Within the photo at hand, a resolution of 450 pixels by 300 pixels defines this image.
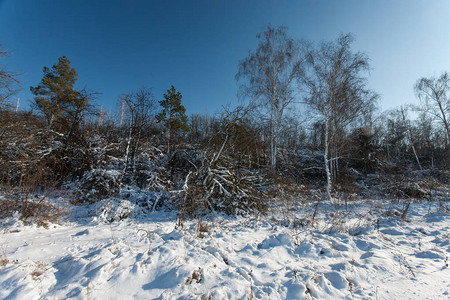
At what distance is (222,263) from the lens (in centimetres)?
272

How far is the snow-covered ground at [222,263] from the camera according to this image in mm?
2062

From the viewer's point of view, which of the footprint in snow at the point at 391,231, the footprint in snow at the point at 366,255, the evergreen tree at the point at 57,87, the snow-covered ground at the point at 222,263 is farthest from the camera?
the evergreen tree at the point at 57,87

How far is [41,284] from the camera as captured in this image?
2.01 meters

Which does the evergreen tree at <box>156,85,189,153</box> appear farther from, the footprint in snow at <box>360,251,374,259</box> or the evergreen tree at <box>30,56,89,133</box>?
the footprint in snow at <box>360,251,374,259</box>

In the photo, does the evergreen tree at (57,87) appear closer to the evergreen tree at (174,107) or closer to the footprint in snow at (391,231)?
the evergreen tree at (174,107)

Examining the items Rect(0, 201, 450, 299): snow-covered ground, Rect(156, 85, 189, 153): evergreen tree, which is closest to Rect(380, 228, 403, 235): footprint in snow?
Rect(0, 201, 450, 299): snow-covered ground

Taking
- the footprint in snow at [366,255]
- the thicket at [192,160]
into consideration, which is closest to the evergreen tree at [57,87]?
the thicket at [192,160]

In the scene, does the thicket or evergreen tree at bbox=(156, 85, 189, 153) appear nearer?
the thicket

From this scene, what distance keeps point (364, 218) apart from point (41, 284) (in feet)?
23.5

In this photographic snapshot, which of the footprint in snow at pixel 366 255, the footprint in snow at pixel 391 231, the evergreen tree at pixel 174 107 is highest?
the evergreen tree at pixel 174 107

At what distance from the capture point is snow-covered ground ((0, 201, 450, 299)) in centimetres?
206

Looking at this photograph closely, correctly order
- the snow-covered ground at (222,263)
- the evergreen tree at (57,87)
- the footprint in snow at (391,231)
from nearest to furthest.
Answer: the snow-covered ground at (222,263) → the footprint in snow at (391,231) → the evergreen tree at (57,87)

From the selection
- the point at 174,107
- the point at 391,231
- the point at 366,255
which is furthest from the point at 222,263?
the point at 174,107

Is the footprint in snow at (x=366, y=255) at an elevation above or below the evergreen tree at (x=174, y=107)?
below
